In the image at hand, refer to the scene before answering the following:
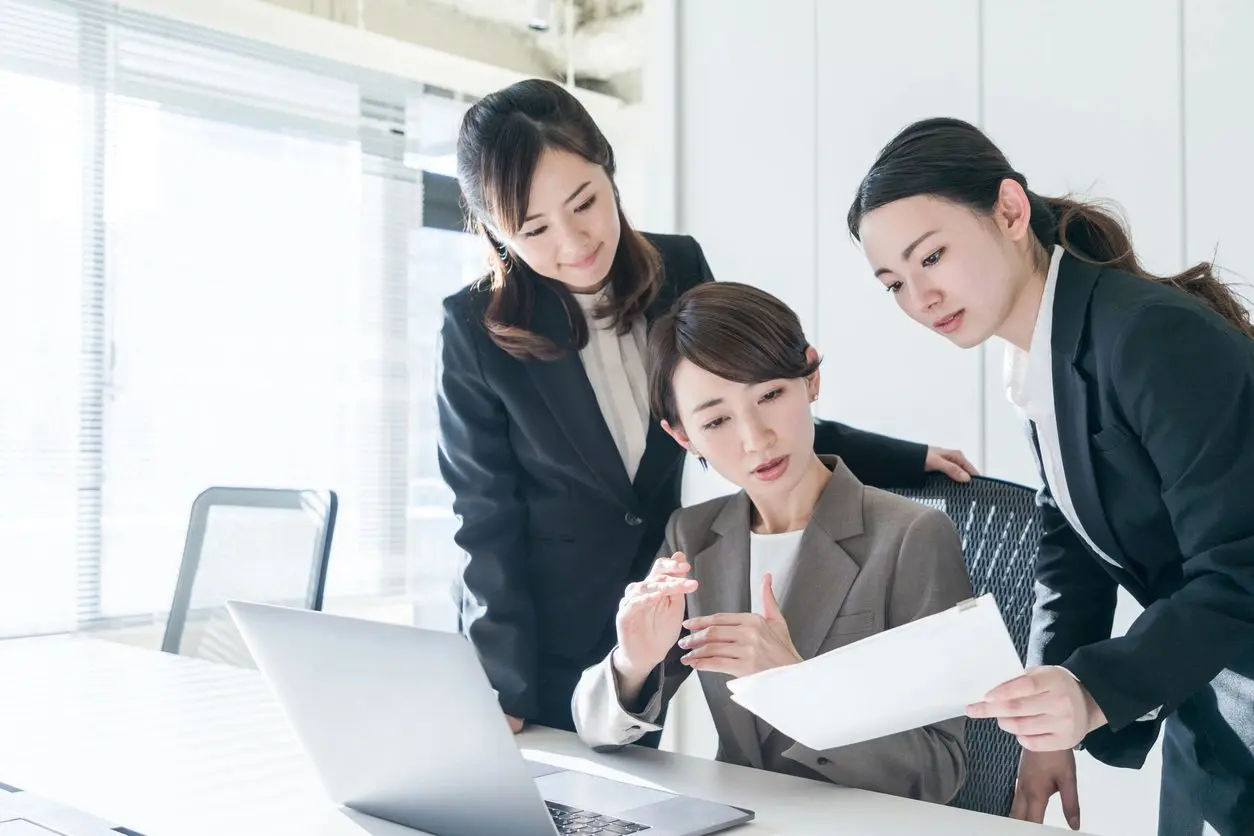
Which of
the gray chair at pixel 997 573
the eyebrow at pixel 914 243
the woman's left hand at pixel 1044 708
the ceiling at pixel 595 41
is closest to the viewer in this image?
the woman's left hand at pixel 1044 708

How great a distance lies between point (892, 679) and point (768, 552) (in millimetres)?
583

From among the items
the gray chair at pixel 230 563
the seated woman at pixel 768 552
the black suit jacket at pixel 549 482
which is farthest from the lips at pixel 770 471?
the gray chair at pixel 230 563

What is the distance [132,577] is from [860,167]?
2195mm

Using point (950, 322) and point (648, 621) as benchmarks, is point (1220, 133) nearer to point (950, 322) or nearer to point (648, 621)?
point (950, 322)

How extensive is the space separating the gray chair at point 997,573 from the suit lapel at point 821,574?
0.14 m

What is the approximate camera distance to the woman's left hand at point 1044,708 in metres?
0.95

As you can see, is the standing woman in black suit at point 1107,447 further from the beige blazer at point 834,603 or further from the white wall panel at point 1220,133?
the white wall panel at point 1220,133

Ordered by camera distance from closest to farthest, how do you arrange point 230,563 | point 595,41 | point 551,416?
point 551,416, point 230,563, point 595,41

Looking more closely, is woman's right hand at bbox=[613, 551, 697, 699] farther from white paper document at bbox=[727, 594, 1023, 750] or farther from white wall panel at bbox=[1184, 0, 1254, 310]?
white wall panel at bbox=[1184, 0, 1254, 310]

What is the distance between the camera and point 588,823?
105 cm

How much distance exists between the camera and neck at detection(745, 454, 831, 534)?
4.95 feet

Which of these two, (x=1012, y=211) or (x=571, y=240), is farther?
(x=571, y=240)

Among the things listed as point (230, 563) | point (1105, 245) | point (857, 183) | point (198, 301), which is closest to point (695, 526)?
point (1105, 245)

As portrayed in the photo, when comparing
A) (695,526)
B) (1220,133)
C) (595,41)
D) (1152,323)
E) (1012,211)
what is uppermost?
(595,41)
